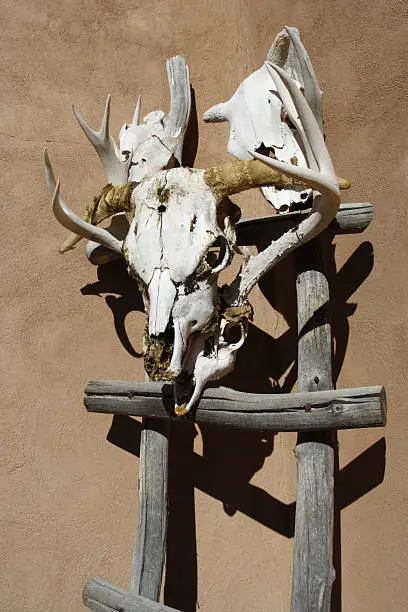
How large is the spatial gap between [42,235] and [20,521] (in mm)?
1123

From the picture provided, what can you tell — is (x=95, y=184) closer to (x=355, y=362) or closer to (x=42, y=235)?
(x=42, y=235)

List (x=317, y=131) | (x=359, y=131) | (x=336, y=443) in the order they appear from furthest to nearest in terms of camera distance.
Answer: (x=359, y=131), (x=336, y=443), (x=317, y=131)

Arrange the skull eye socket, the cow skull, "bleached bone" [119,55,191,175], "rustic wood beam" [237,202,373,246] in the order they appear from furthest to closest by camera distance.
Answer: "bleached bone" [119,55,191,175] < "rustic wood beam" [237,202,373,246] < the skull eye socket < the cow skull

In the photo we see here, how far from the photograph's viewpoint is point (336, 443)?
88.7 inches

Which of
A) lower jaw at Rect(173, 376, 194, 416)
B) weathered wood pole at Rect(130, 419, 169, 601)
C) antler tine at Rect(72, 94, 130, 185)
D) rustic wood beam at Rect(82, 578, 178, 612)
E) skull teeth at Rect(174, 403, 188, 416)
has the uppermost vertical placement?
antler tine at Rect(72, 94, 130, 185)

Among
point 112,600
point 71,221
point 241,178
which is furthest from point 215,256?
point 112,600

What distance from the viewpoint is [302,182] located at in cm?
198

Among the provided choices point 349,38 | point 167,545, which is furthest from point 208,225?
point 167,545

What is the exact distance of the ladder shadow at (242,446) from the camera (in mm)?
2393

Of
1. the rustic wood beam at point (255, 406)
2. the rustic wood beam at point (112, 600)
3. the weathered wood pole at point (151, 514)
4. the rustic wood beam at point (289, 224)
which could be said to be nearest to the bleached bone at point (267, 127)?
the rustic wood beam at point (289, 224)

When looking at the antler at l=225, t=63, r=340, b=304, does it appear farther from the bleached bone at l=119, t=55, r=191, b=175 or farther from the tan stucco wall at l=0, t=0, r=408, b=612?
the bleached bone at l=119, t=55, r=191, b=175

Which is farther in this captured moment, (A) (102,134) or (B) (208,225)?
(A) (102,134)

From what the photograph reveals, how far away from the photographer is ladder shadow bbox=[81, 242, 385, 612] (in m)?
2.39

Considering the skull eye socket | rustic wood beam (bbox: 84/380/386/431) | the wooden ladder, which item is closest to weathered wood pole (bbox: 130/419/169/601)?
the wooden ladder
